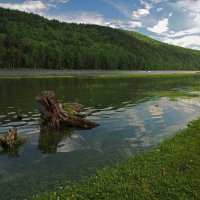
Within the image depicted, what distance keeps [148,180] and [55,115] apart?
1657 cm

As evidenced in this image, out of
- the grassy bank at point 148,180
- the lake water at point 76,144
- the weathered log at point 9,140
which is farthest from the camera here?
the weathered log at point 9,140

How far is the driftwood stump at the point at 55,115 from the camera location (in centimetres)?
3197

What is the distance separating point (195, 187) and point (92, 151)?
966cm

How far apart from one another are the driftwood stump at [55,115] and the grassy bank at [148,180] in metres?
11.1

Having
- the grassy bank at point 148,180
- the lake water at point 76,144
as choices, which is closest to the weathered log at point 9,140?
the lake water at point 76,144

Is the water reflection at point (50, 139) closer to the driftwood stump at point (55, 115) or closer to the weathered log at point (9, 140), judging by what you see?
the driftwood stump at point (55, 115)

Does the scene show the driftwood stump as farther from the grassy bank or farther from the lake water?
the grassy bank

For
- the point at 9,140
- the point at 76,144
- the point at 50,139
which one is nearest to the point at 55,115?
the point at 50,139

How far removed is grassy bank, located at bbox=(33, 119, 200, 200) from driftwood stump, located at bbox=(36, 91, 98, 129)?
1112 centimetres

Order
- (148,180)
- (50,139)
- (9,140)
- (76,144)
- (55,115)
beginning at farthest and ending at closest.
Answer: (55,115)
(50,139)
(76,144)
(9,140)
(148,180)

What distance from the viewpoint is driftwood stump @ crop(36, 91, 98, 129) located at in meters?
32.0

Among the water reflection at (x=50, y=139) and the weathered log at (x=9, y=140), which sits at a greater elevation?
the weathered log at (x=9, y=140)

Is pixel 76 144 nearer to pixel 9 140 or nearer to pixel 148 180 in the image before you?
pixel 9 140

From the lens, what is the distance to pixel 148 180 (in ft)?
58.4
